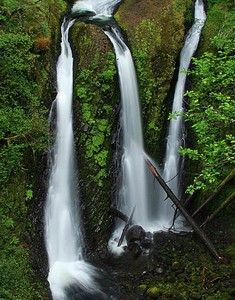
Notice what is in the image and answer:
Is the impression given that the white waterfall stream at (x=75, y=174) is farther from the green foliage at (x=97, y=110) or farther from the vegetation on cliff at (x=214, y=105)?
Result: the vegetation on cliff at (x=214, y=105)

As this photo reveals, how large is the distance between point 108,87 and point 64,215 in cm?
391

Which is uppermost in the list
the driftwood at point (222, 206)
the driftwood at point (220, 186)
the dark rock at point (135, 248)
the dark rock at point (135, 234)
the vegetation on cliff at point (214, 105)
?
the vegetation on cliff at point (214, 105)

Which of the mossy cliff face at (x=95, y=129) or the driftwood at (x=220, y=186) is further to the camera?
the mossy cliff face at (x=95, y=129)

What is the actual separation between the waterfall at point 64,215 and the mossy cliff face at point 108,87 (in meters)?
0.27

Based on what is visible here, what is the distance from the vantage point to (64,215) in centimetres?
923

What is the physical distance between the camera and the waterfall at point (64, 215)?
827 cm

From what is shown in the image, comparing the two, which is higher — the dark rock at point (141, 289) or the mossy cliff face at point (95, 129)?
the mossy cliff face at point (95, 129)

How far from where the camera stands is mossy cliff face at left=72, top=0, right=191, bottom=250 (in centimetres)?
977

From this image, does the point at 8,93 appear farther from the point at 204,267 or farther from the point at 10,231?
the point at 204,267

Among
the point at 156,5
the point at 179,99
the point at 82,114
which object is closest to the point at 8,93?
the point at 82,114

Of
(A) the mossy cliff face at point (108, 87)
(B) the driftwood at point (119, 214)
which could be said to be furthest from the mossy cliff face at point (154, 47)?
(B) the driftwood at point (119, 214)

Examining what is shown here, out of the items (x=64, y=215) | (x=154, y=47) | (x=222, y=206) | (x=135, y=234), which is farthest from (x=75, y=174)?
(x=154, y=47)

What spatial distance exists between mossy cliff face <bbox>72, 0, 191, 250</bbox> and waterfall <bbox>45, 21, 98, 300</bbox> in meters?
0.27

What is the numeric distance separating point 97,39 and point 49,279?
23.7ft
